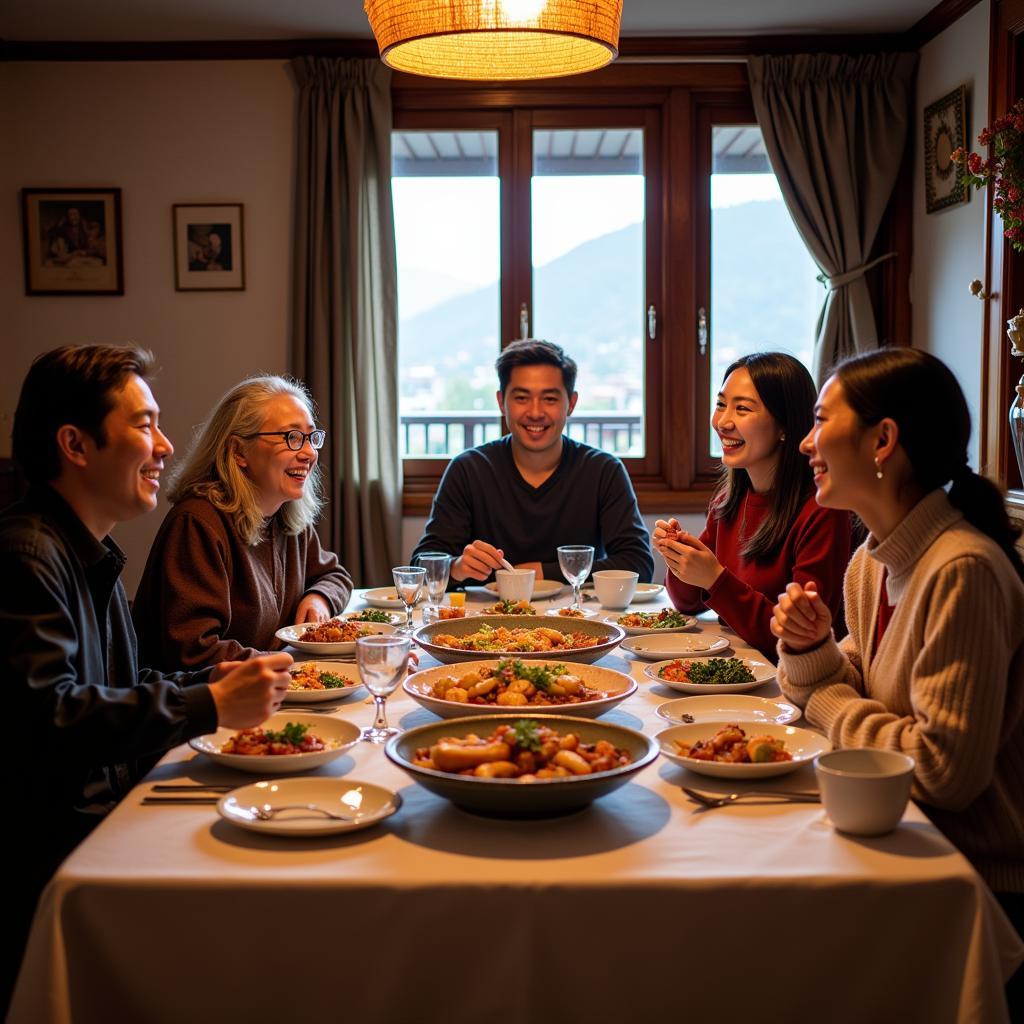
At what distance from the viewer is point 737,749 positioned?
1.51 m

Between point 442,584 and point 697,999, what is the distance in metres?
1.31

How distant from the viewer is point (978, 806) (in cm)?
151

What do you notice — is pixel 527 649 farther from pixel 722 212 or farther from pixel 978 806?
pixel 722 212

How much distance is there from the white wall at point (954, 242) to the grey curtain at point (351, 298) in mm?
2274

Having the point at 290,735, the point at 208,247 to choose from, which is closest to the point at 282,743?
the point at 290,735

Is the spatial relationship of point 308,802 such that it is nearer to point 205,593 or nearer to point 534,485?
point 205,593

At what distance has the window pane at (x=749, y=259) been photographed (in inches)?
204

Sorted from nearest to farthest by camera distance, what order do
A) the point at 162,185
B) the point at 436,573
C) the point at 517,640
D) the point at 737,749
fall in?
the point at 737,749
the point at 517,640
the point at 436,573
the point at 162,185

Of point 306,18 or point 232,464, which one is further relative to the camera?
point 306,18

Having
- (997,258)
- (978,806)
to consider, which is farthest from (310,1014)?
(997,258)

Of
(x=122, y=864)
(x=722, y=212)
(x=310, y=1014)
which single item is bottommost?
(x=310, y=1014)

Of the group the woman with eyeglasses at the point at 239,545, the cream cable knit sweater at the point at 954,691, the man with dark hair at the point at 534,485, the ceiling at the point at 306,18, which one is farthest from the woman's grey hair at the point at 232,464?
the ceiling at the point at 306,18

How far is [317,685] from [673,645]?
29.2 inches

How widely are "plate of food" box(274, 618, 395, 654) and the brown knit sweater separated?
85 millimetres
